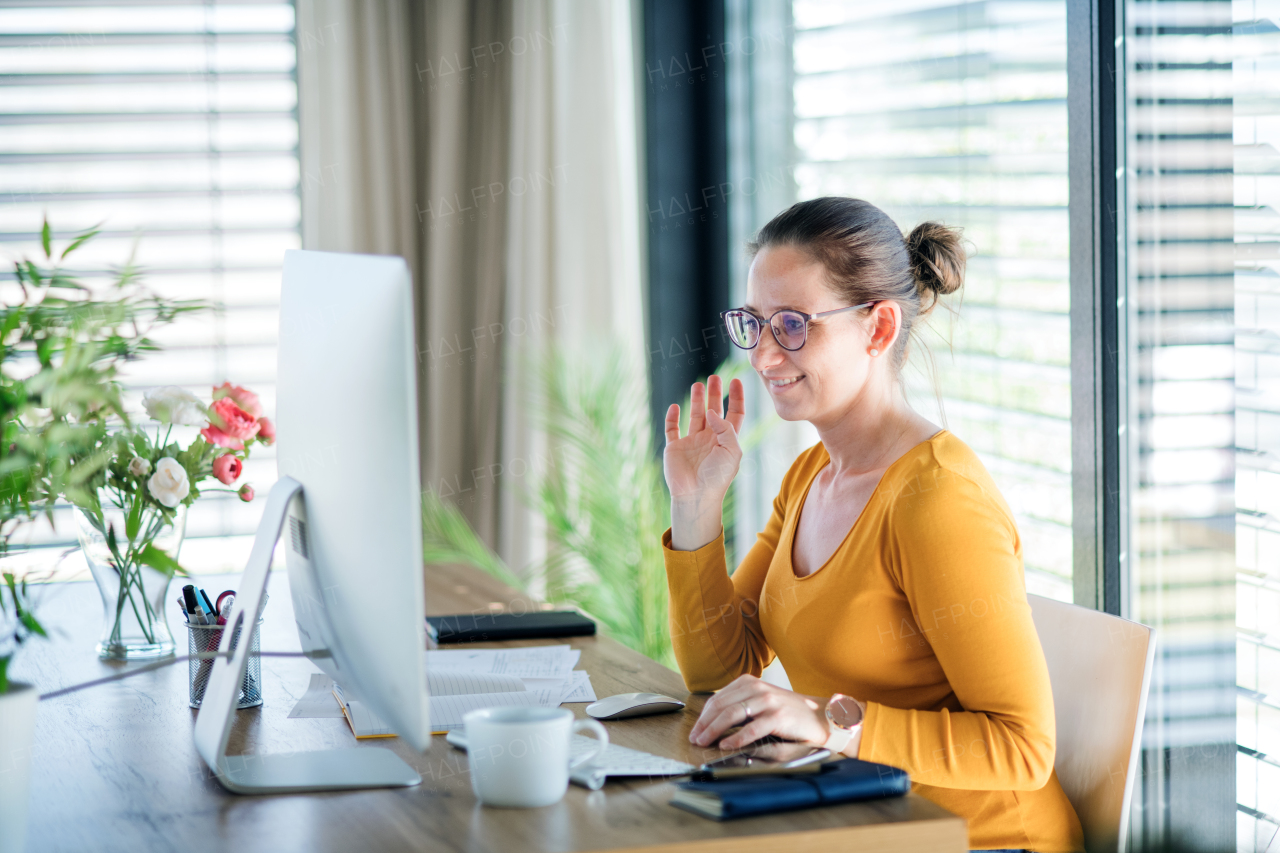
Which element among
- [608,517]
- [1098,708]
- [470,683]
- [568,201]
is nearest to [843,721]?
[1098,708]

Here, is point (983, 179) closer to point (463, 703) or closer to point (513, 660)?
point (513, 660)

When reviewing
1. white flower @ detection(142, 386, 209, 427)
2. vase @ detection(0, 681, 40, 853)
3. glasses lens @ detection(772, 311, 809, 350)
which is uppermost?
glasses lens @ detection(772, 311, 809, 350)

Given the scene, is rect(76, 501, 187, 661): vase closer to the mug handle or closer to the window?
the mug handle

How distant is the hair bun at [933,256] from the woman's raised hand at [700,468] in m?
0.32

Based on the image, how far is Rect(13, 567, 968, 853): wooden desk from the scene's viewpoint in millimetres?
979

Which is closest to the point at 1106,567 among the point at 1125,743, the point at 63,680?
A: the point at 1125,743

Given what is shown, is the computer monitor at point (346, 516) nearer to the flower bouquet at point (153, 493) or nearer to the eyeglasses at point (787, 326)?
the flower bouquet at point (153, 493)

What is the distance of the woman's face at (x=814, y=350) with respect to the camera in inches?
60.1

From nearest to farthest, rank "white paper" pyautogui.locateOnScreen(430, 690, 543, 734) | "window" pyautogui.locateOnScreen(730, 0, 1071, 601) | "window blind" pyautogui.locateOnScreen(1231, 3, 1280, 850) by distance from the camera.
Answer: "white paper" pyautogui.locateOnScreen(430, 690, 543, 734) → "window blind" pyautogui.locateOnScreen(1231, 3, 1280, 850) → "window" pyautogui.locateOnScreen(730, 0, 1071, 601)

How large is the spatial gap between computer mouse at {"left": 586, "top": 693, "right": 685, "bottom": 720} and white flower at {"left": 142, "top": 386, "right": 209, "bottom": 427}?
63cm

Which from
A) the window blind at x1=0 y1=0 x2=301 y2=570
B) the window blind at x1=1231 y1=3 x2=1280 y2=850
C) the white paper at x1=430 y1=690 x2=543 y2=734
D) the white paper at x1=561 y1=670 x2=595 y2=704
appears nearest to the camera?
the white paper at x1=430 y1=690 x2=543 y2=734

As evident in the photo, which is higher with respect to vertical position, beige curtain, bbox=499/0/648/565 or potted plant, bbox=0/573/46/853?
beige curtain, bbox=499/0/648/565

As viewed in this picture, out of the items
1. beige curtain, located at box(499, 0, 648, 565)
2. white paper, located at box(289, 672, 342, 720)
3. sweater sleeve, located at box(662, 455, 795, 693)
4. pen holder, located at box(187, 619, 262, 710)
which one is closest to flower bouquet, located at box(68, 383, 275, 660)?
pen holder, located at box(187, 619, 262, 710)

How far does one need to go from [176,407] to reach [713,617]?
2.50ft
